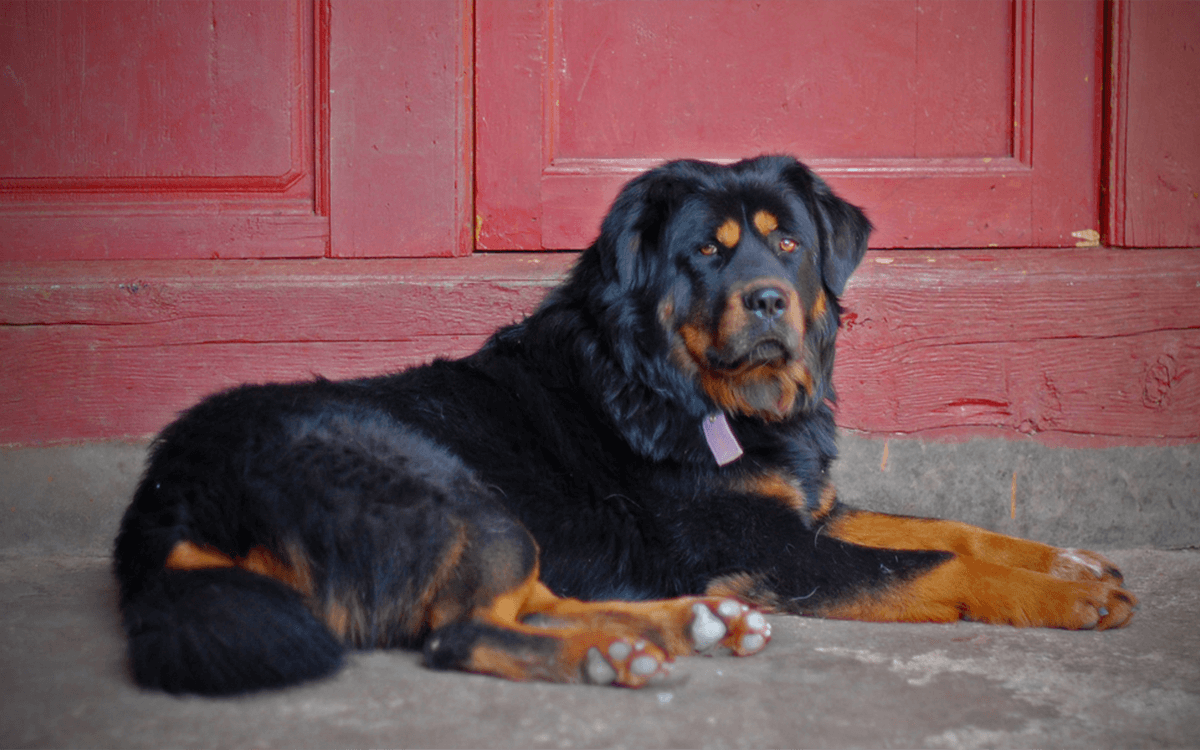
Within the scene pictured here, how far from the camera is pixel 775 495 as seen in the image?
273 centimetres

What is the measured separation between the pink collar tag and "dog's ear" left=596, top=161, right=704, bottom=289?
487 millimetres

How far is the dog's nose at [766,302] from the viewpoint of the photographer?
8.70ft

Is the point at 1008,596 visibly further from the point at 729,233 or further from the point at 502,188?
the point at 502,188

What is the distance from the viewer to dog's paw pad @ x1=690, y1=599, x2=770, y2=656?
227cm

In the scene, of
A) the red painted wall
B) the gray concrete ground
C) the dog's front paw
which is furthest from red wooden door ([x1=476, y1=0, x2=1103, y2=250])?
the gray concrete ground

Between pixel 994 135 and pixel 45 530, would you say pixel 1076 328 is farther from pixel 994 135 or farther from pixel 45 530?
pixel 45 530

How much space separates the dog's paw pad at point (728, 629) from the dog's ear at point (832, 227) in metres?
1.16

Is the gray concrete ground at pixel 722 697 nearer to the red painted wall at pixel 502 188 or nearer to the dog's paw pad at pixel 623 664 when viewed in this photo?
the dog's paw pad at pixel 623 664

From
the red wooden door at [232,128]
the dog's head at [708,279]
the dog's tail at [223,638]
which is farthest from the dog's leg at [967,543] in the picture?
the red wooden door at [232,128]

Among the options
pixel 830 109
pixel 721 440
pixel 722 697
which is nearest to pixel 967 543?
pixel 721 440

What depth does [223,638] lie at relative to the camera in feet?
6.28

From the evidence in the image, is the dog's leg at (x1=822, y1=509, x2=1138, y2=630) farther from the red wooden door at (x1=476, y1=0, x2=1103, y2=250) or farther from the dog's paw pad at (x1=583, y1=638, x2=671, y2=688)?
the red wooden door at (x1=476, y1=0, x2=1103, y2=250)

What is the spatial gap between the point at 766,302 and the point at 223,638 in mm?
1642

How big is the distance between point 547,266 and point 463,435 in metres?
1.21
